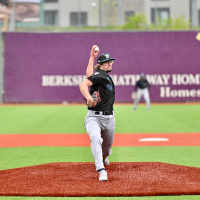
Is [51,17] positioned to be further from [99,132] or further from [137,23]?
[99,132]

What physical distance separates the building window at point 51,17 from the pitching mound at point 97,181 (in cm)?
2205

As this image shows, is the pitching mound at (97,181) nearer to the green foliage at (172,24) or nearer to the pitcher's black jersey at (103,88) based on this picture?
the pitcher's black jersey at (103,88)

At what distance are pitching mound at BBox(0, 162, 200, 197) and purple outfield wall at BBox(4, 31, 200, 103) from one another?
20.0 meters

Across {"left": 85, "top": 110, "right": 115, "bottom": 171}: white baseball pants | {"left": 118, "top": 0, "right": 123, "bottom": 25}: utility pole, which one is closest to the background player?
{"left": 85, "top": 110, "right": 115, "bottom": 171}: white baseball pants

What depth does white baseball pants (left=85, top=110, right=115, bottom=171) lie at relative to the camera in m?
6.08

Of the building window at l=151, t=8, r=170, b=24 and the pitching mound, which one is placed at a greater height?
the building window at l=151, t=8, r=170, b=24

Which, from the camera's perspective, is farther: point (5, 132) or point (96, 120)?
point (5, 132)

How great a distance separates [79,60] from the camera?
27.1 metres

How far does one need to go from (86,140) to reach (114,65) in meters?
16.1

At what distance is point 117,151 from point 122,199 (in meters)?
4.24

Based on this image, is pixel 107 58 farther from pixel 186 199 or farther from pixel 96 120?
pixel 186 199

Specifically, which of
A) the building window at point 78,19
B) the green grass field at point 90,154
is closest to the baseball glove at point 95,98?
the green grass field at point 90,154

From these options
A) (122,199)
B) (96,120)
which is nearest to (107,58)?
(96,120)

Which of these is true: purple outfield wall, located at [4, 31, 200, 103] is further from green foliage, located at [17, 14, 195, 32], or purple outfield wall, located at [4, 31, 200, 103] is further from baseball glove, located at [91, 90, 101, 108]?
baseball glove, located at [91, 90, 101, 108]
